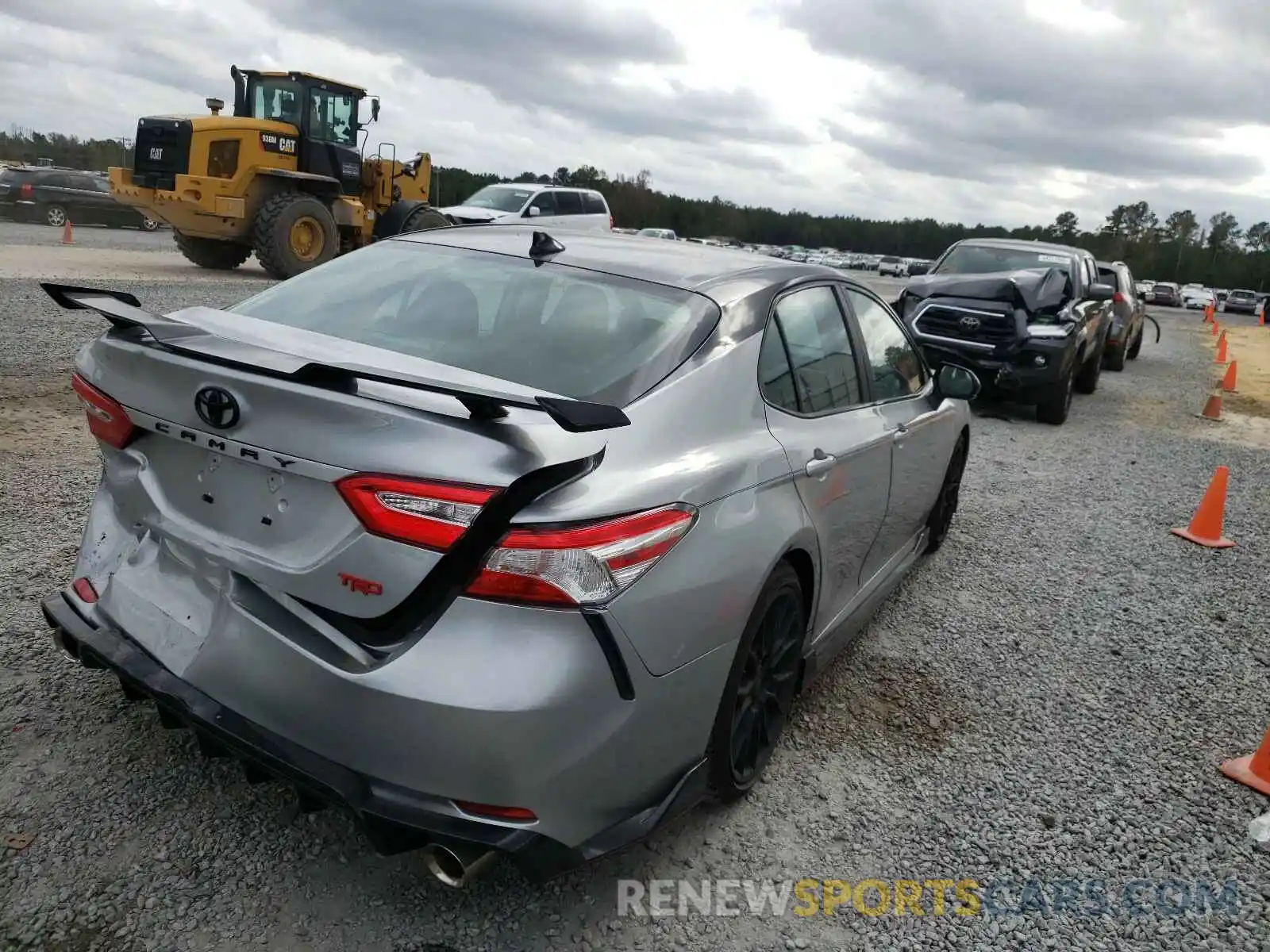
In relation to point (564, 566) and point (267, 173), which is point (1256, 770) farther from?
point (267, 173)

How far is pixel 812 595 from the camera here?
9.78ft

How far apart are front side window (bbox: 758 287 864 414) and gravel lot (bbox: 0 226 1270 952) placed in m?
1.19

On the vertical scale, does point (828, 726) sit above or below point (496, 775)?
below

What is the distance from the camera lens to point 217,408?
2062mm

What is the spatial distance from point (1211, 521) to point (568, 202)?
15.6 m

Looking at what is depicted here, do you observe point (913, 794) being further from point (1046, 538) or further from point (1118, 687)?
point (1046, 538)

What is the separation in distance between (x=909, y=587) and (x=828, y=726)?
1.67 meters

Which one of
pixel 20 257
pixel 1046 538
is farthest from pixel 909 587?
pixel 20 257

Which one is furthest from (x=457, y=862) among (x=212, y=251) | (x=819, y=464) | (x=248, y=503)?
(x=212, y=251)

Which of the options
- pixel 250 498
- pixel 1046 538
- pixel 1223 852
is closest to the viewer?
pixel 250 498

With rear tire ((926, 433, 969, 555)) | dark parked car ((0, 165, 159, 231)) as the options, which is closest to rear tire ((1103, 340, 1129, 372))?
rear tire ((926, 433, 969, 555))

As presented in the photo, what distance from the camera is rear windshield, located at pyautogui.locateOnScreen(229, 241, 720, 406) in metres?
2.50

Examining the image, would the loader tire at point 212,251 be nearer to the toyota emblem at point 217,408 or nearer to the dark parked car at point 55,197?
the dark parked car at point 55,197

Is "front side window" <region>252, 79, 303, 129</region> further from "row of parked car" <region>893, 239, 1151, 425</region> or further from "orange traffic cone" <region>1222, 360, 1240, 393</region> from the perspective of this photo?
"orange traffic cone" <region>1222, 360, 1240, 393</region>
